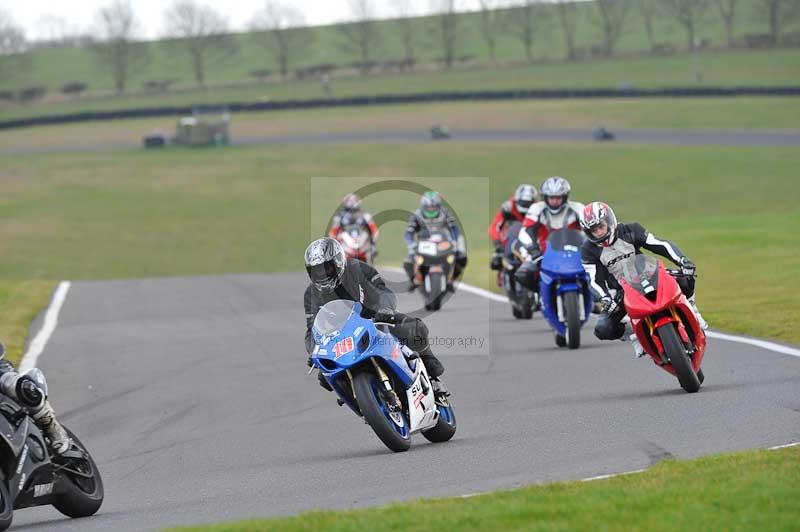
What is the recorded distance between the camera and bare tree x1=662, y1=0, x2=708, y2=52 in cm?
9339

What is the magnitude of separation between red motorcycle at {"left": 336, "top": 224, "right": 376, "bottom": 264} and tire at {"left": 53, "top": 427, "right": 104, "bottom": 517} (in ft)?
54.8

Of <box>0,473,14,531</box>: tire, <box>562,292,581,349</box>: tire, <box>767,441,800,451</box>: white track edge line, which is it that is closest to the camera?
<box>0,473,14,531</box>: tire

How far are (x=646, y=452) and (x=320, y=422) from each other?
388 centimetres

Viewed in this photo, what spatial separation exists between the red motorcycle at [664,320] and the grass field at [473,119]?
1918 inches

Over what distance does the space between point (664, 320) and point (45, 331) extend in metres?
13.0

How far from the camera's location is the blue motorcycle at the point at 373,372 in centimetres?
925

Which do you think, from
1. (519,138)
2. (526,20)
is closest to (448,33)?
(526,20)

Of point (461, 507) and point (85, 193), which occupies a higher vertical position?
point (461, 507)

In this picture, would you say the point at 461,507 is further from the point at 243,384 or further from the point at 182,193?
the point at 182,193

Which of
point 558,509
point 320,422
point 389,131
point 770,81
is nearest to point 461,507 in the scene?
point 558,509

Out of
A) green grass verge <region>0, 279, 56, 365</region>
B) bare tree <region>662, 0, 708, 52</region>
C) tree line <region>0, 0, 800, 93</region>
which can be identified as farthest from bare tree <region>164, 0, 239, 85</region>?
green grass verge <region>0, 279, 56, 365</region>

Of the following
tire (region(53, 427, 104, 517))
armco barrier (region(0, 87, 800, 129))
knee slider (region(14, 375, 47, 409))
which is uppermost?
knee slider (region(14, 375, 47, 409))

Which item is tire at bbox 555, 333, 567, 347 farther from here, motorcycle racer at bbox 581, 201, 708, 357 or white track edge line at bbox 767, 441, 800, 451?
white track edge line at bbox 767, 441, 800, 451

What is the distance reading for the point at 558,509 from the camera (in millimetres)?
6801
